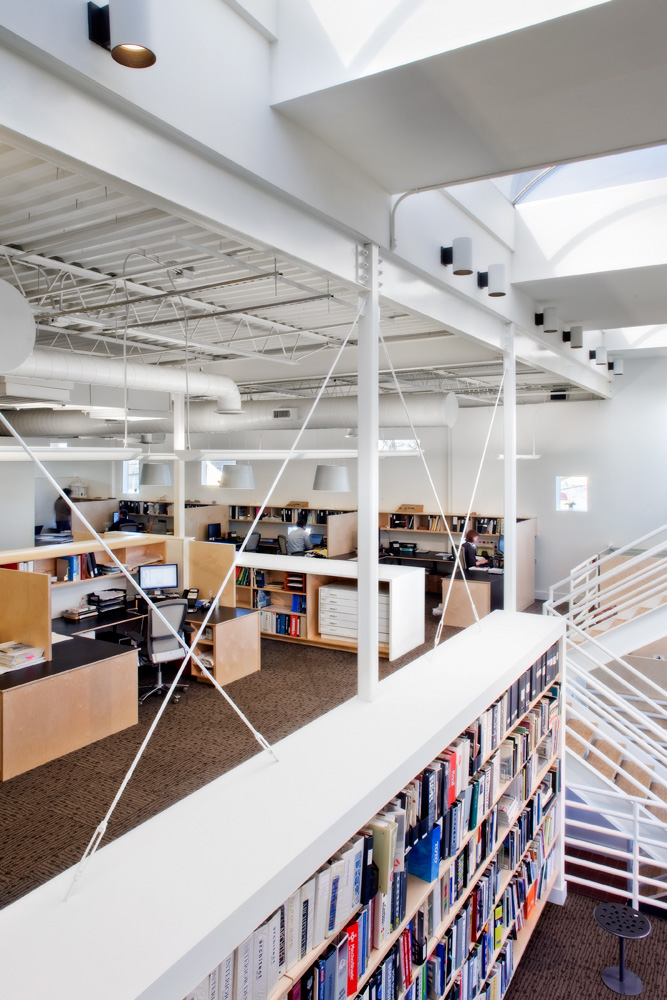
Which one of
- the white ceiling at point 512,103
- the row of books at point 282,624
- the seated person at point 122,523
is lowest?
the row of books at point 282,624

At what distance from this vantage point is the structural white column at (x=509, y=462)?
4.81 metres

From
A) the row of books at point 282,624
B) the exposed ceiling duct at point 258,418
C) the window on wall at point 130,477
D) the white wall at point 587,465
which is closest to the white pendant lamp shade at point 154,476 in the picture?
the exposed ceiling duct at point 258,418

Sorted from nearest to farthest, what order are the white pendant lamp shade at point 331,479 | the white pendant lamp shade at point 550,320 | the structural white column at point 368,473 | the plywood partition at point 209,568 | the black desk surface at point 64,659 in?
the structural white column at point 368,473, the black desk surface at point 64,659, the white pendant lamp shade at point 550,320, the plywood partition at point 209,568, the white pendant lamp shade at point 331,479

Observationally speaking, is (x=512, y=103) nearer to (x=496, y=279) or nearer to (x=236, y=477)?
(x=496, y=279)

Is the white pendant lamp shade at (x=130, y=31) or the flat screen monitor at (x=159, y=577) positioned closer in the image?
the white pendant lamp shade at (x=130, y=31)

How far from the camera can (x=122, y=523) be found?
13844 millimetres

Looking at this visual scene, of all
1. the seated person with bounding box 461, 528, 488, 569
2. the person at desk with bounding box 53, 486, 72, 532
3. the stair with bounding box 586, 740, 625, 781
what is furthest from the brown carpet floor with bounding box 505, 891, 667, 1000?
the person at desk with bounding box 53, 486, 72, 532

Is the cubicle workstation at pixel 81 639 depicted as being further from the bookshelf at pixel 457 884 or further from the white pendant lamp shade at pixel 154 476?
the white pendant lamp shade at pixel 154 476

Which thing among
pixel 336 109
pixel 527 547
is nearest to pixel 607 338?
pixel 527 547

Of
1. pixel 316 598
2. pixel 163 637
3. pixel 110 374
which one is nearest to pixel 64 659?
pixel 163 637

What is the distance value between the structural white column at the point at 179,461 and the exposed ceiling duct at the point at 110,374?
0.38 m

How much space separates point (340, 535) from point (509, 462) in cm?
582

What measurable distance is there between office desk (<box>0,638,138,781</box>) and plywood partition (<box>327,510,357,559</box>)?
4737mm

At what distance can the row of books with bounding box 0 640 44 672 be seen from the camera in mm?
5160
